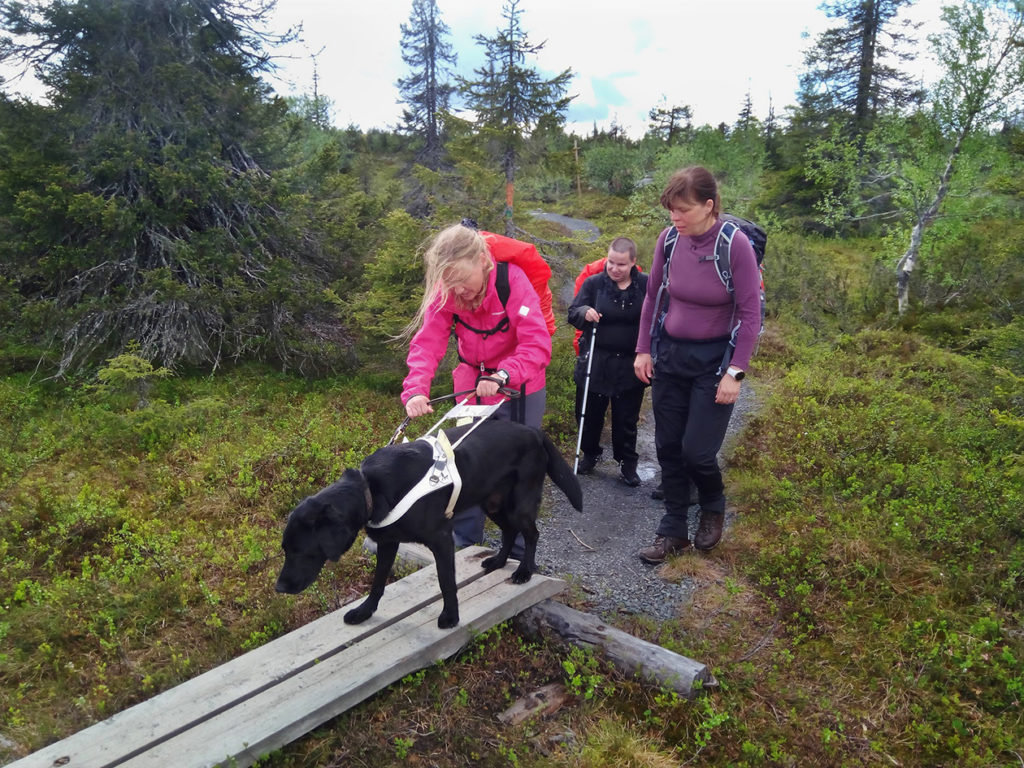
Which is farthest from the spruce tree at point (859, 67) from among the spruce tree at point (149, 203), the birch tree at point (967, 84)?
the spruce tree at point (149, 203)

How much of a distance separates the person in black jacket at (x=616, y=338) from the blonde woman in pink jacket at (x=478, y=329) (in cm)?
175

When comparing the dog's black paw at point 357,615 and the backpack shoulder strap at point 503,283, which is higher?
the backpack shoulder strap at point 503,283

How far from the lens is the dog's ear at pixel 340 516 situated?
260 cm

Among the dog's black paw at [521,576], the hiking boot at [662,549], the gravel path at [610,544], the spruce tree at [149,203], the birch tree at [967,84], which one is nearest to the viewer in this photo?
the dog's black paw at [521,576]

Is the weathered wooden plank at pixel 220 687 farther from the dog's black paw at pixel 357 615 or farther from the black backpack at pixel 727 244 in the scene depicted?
the black backpack at pixel 727 244

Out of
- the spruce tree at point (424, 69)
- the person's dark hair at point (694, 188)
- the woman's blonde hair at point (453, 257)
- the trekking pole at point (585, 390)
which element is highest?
the spruce tree at point (424, 69)

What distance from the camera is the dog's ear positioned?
2602mm

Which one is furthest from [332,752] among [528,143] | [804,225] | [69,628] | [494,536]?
[804,225]

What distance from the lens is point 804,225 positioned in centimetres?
Result: 2277

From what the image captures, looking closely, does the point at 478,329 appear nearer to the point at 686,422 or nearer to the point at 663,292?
the point at 663,292

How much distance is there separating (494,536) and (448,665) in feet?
6.02

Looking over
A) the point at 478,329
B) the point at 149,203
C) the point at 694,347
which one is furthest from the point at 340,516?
the point at 149,203

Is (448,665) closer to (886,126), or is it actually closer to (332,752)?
(332,752)

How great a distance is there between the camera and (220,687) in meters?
2.76
